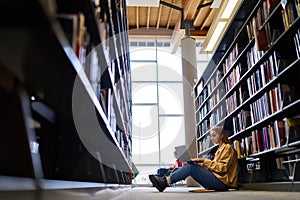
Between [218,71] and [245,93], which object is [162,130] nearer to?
[218,71]

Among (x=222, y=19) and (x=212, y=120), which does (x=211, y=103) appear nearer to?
(x=212, y=120)

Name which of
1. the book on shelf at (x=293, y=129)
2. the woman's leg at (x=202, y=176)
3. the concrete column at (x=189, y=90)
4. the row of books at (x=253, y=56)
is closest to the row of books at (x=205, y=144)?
the concrete column at (x=189, y=90)

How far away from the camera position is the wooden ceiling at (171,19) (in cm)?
813

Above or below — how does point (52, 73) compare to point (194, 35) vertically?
below

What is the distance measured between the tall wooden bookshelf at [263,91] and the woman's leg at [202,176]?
40 cm

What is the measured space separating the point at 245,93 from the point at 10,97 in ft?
→ 12.3

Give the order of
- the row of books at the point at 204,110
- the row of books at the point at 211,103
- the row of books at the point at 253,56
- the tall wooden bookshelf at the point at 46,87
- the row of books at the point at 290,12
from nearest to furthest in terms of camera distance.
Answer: the tall wooden bookshelf at the point at 46,87
the row of books at the point at 290,12
the row of books at the point at 253,56
the row of books at the point at 211,103
the row of books at the point at 204,110

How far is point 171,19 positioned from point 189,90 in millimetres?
2085

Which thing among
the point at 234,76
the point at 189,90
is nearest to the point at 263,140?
the point at 234,76

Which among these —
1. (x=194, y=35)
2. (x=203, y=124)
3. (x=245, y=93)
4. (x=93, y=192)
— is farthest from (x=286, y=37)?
(x=194, y=35)

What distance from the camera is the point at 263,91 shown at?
3.48 meters

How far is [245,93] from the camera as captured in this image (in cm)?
407

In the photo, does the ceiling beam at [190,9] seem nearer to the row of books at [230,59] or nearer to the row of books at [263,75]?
the row of books at [230,59]

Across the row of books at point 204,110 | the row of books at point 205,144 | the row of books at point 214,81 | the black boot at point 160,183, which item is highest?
the row of books at point 214,81
